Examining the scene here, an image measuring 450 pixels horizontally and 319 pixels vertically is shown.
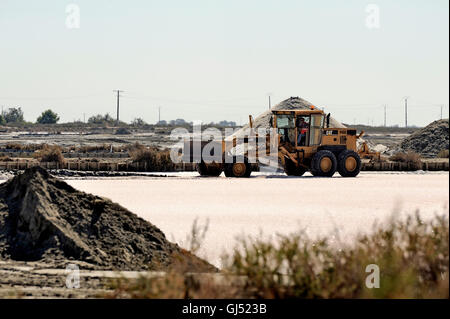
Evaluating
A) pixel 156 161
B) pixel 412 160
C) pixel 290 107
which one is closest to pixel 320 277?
pixel 156 161

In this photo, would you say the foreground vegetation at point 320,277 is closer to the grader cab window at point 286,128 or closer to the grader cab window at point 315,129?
the grader cab window at point 286,128

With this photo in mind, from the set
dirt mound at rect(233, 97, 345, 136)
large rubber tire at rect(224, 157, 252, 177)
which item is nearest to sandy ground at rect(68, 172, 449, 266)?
large rubber tire at rect(224, 157, 252, 177)

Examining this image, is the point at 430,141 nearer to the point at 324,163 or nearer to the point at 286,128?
the point at 324,163

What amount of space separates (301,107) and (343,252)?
5395 centimetres

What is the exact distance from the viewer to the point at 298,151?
31.2 m

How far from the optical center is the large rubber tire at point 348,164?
31.5 meters

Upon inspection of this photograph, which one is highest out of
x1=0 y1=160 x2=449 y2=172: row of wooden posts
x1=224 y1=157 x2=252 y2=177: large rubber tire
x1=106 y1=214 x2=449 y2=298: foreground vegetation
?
x1=106 y1=214 x2=449 y2=298: foreground vegetation

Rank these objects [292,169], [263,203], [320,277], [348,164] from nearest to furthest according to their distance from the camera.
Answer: [320,277]
[263,203]
[348,164]
[292,169]

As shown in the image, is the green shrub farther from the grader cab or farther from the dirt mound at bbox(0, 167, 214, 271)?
the dirt mound at bbox(0, 167, 214, 271)

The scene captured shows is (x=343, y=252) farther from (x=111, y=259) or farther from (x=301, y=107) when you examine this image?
(x=301, y=107)

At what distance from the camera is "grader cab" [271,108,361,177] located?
30.8m

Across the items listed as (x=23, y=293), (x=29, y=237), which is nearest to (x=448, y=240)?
(x=23, y=293)

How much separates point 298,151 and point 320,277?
24.2 metres
